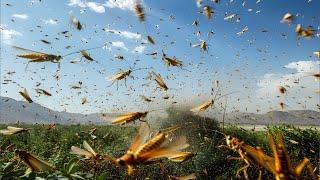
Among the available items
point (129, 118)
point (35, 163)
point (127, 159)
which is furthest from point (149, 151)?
point (129, 118)

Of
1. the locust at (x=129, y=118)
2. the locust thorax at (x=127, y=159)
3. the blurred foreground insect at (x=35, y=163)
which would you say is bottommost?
the blurred foreground insect at (x=35, y=163)

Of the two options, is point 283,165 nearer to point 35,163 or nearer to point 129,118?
point 35,163

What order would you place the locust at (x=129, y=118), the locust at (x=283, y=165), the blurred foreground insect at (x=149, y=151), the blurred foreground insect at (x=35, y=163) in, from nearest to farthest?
the locust at (x=283, y=165), the blurred foreground insect at (x=149, y=151), the blurred foreground insect at (x=35, y=163), the locust at (x=129, y=118)

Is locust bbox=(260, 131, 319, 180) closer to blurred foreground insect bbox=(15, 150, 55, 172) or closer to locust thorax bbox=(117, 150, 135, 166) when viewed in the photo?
locust thorax bbox=(117, 150, 135, 166)

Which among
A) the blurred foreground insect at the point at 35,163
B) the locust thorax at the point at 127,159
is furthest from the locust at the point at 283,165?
the blurred foreground insect at the point at 35,163

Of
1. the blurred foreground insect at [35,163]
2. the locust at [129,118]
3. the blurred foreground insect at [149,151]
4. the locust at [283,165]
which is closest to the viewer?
the locust at [283,165]

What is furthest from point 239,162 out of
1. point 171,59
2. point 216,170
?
point 171,59

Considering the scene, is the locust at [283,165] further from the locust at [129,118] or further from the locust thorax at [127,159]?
the locust at [129,118]

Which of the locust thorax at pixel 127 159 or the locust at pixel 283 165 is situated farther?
the locust thorax at pixel 127 159

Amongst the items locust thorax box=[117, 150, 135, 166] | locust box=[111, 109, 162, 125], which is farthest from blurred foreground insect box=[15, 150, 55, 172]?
locust thorax box=[117, 150, 135, 166]

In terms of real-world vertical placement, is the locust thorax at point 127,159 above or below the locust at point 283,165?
below

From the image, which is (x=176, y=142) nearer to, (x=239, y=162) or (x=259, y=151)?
(x=259, y=151)
